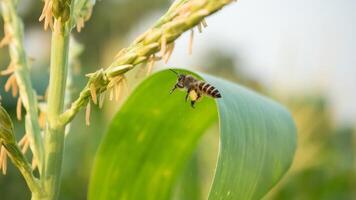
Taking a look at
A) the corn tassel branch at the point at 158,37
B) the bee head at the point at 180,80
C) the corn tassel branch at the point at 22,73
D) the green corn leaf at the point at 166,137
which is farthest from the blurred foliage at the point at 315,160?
the corn tassel branch at the point at 158,37

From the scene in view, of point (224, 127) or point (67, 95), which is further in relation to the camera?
point (67, 95)

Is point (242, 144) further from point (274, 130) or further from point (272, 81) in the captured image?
point (272, 81)

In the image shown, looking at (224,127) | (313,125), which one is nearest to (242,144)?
(224,127)

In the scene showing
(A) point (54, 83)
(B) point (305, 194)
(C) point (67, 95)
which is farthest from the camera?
(B) point (305, 194)

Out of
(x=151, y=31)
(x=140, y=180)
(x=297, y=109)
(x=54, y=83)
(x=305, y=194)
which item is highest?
(x=151, y=31)

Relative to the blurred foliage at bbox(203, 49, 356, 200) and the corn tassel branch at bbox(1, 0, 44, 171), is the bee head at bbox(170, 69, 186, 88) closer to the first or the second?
the corn tassel branch at bbox(1, 0, 44, 171)

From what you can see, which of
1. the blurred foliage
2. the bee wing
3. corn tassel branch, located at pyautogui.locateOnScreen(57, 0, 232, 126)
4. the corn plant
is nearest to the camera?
corn tassel branch, located at pyautogui.locateOnScreen(57, 0, 232, 126)

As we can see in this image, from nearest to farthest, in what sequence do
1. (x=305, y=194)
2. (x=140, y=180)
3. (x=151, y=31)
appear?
(x=151, y=31), (x=140, y=180), (x=305, y=194)

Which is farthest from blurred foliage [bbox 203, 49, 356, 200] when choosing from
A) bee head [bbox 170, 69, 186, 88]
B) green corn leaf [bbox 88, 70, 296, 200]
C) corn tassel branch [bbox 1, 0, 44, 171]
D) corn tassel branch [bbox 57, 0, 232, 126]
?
corn tassel branch [bbox 57, 0, 232, 126]
